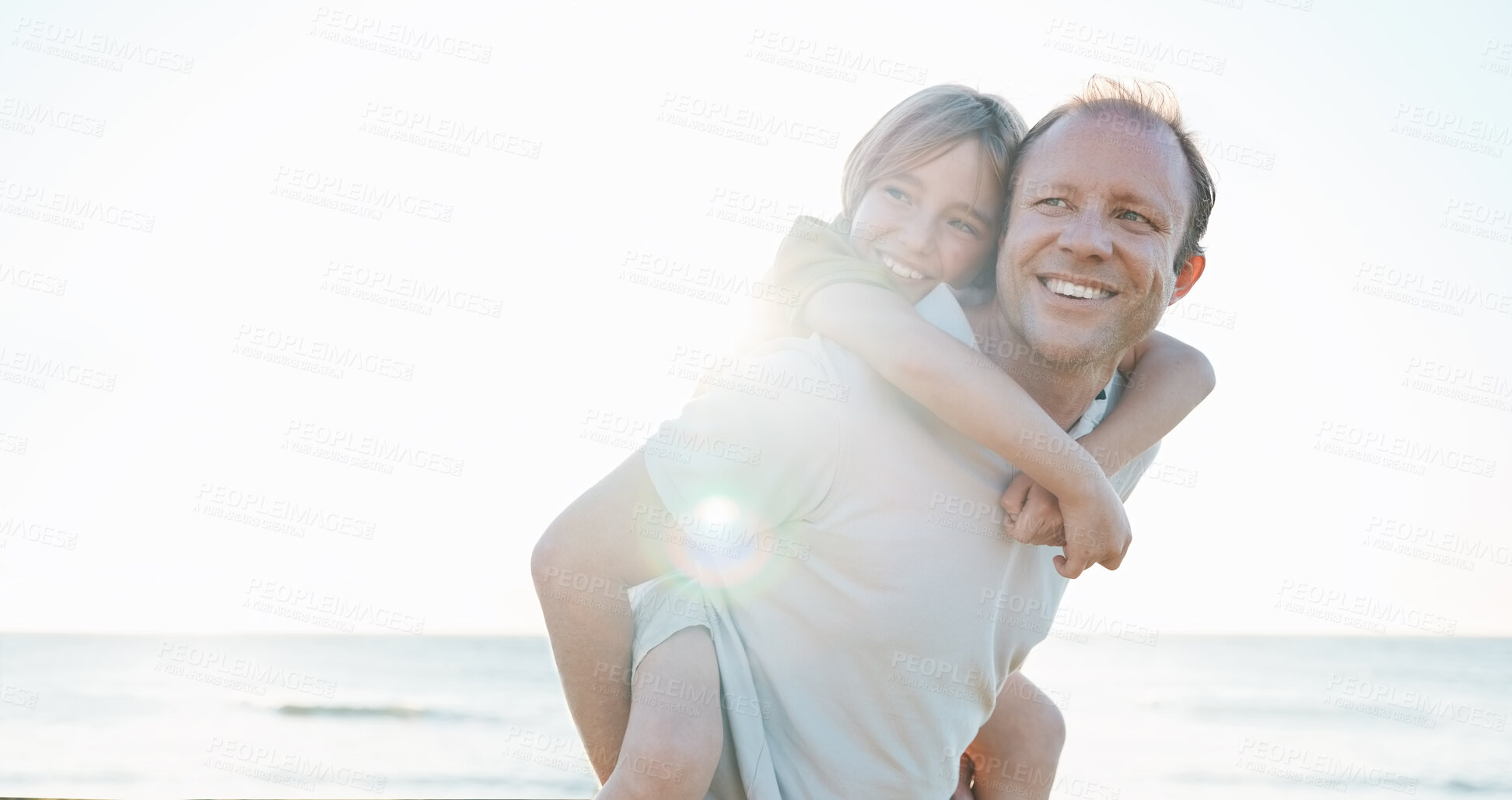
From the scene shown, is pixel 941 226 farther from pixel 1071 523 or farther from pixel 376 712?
pixel 376 712

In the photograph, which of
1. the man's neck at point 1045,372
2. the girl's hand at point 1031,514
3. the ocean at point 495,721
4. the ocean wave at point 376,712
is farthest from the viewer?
the ocean wave at point 376,712

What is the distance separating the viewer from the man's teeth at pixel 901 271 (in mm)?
→ 3266

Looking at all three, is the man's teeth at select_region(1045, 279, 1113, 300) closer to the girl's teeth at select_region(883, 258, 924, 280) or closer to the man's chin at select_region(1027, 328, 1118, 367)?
the man's chin at select_region(1027, 328, 1118, 367)

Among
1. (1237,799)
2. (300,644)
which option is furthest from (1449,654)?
(300,644)

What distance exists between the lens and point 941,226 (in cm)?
326

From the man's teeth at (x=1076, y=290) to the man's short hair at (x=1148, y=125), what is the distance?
25cm

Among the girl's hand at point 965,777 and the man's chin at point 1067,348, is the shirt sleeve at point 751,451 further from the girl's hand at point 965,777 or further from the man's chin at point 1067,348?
the girl's hand at point 965,777

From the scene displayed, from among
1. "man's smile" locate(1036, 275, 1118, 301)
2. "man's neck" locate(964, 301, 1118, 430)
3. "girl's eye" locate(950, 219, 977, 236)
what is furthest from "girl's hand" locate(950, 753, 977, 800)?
"girl's eye" locate(950, 219, 977, 236)

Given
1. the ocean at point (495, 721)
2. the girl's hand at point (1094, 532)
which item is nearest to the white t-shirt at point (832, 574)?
the girl's hand at point (1094, 532)

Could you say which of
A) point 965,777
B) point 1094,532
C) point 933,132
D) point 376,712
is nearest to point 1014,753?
point 965,777

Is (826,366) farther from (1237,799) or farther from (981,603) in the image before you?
(1237,799)

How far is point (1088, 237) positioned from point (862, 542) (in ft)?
2.48

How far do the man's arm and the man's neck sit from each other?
0.80 meters

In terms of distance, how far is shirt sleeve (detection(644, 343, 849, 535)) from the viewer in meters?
1.98
